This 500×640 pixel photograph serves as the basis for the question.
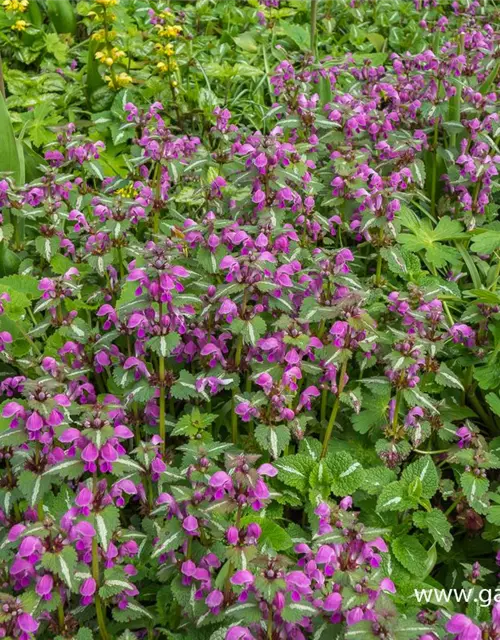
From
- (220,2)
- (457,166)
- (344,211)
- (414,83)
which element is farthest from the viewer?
(220,2)

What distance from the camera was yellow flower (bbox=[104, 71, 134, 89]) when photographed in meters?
4.73

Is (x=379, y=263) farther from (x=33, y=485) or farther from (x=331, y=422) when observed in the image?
(x=33, y=485)

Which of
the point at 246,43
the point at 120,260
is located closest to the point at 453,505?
the point at 120,260

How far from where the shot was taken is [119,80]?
187 inches

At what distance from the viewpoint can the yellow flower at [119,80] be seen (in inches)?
186

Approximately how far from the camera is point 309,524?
269 cm

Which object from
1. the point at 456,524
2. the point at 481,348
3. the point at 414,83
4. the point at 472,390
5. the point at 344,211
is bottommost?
the point at 456,524

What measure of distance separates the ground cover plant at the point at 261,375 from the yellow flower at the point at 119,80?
0.17 meters

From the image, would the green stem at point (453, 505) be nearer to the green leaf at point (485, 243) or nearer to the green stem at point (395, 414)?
the green stem at point (395, 414)

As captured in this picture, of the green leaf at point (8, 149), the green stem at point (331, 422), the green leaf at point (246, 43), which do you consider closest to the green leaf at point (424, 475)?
the green stem at point (331, 422)

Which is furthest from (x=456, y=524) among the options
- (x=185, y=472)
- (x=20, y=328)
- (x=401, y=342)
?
(x=20, y=328)

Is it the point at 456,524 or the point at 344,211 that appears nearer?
the point at 456,524

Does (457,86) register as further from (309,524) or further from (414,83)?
(309,524)

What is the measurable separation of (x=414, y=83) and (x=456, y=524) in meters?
2.74
